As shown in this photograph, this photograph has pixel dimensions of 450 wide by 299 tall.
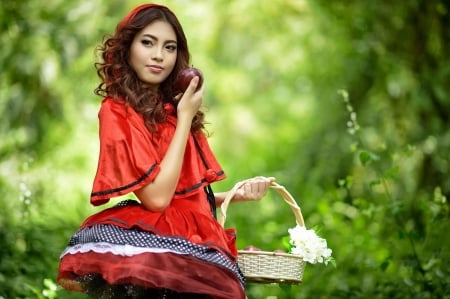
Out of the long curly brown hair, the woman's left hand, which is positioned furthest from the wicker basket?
the long curly brown hair

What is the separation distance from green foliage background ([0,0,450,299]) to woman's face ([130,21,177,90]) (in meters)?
1.78

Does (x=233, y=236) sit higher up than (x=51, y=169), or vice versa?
(x=233, y=236)

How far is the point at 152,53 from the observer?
3746 millimetres

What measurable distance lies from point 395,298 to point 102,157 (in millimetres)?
2623

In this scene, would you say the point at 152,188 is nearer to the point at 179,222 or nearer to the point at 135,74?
the point at 179,222

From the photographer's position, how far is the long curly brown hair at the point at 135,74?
12.0 ft

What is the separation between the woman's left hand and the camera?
12.8 feet

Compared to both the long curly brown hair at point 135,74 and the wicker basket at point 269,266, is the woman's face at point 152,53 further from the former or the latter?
the wicker basket at point 269,266

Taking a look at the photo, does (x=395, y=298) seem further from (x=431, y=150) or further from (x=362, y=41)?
(x=362, y=41)

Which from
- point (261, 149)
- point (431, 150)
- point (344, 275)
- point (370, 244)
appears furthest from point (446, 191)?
point (261, 149)

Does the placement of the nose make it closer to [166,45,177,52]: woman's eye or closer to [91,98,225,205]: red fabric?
[166,45,177,52]: woman's eye

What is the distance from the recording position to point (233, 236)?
3768mm

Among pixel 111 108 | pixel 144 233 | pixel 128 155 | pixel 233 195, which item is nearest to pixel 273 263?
pixel 233 195

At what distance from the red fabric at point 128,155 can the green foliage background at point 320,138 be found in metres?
1.78
